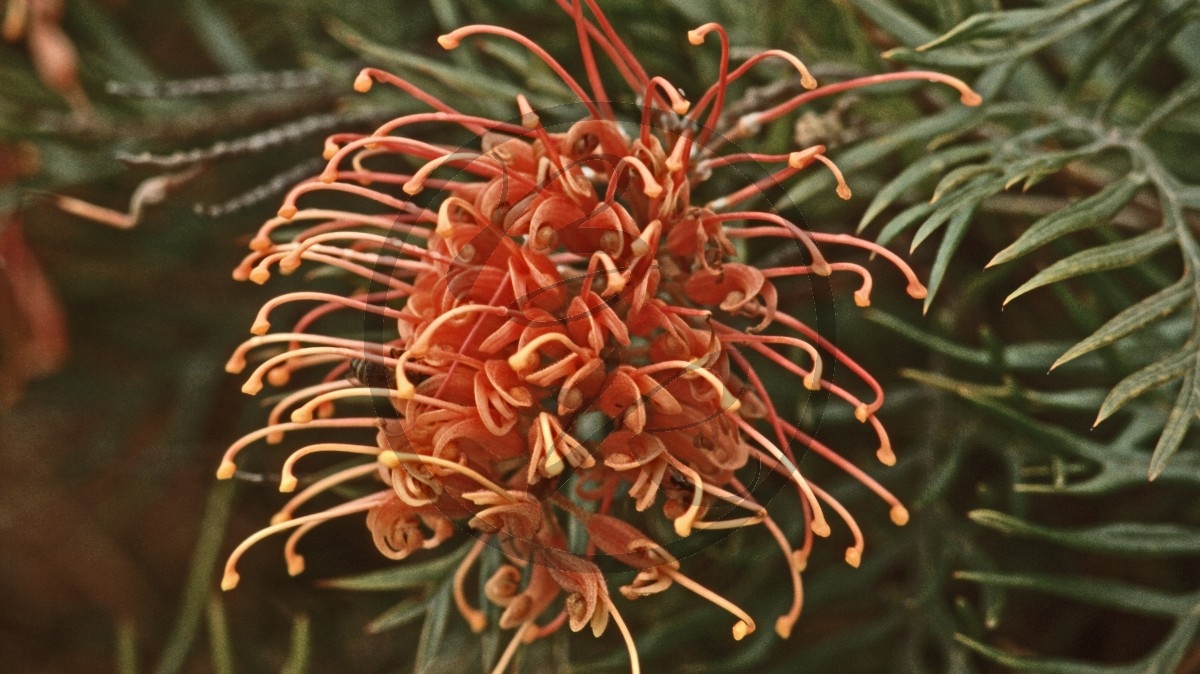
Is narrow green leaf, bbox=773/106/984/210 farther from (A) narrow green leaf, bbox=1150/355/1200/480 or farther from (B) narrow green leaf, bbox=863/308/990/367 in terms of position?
(A) narrow green leaf, bbox=1150/355/1200/480

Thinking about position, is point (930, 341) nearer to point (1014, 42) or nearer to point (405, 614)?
point (1014, 42)

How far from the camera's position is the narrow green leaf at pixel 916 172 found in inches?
24.0

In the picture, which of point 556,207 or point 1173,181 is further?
point 1173,181

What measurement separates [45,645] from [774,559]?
1085 mm

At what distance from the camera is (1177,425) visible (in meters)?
0.55

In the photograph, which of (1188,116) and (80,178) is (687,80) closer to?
(1188,116)

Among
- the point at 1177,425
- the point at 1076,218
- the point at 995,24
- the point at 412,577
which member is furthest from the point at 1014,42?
the point at 412,577

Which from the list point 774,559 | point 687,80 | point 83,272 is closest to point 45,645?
point 83,272

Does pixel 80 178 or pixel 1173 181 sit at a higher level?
pixel 1173 181

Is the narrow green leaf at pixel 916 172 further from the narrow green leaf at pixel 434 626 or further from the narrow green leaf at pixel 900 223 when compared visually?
the narrow green leaf at pixel 434 626

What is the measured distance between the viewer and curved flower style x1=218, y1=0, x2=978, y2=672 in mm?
517

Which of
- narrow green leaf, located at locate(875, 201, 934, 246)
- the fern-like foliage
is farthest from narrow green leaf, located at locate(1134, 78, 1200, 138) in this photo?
narrow green leaf, located at locate(875, 201, 934, 246)

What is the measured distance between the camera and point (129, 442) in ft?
4.44

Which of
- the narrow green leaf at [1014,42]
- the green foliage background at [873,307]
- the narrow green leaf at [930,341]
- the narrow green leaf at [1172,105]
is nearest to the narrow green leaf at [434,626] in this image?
the green foliage background at [873,307]
